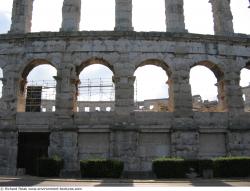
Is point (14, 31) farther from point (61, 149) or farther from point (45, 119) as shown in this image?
point (61, 149)

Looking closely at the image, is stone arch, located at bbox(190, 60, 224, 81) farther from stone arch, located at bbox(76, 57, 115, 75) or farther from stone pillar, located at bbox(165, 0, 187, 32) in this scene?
stone arch, located at bbox(76, 57, 115, 75)

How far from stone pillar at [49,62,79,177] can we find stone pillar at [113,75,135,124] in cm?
252

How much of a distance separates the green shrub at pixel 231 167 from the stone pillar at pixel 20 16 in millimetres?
13626

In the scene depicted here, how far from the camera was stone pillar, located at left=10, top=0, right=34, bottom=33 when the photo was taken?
19.8m

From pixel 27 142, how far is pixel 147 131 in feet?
23.4

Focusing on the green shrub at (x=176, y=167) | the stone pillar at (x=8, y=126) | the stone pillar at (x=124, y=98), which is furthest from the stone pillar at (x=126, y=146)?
the stone pillar at (x=8, y=126)

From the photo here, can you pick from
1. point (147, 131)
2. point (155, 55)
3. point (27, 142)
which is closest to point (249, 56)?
point (155, 55)

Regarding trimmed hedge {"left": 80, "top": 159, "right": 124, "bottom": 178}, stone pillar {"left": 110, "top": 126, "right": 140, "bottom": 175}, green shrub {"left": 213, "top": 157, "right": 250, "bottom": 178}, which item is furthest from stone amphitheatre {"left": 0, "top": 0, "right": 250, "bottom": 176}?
green shrub {"left": 213, "top": 157, "right": 250, "bottom": 178}

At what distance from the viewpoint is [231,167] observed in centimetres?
1482

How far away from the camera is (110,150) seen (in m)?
17.7

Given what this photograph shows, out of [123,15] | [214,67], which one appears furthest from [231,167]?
[123,15]

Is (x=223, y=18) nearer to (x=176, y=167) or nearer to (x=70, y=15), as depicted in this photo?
(x=70, y=15)

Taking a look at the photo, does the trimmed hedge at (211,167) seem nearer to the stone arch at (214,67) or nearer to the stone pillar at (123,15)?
the stone arch at (214,67)

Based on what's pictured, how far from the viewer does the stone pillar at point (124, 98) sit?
18078 mm
